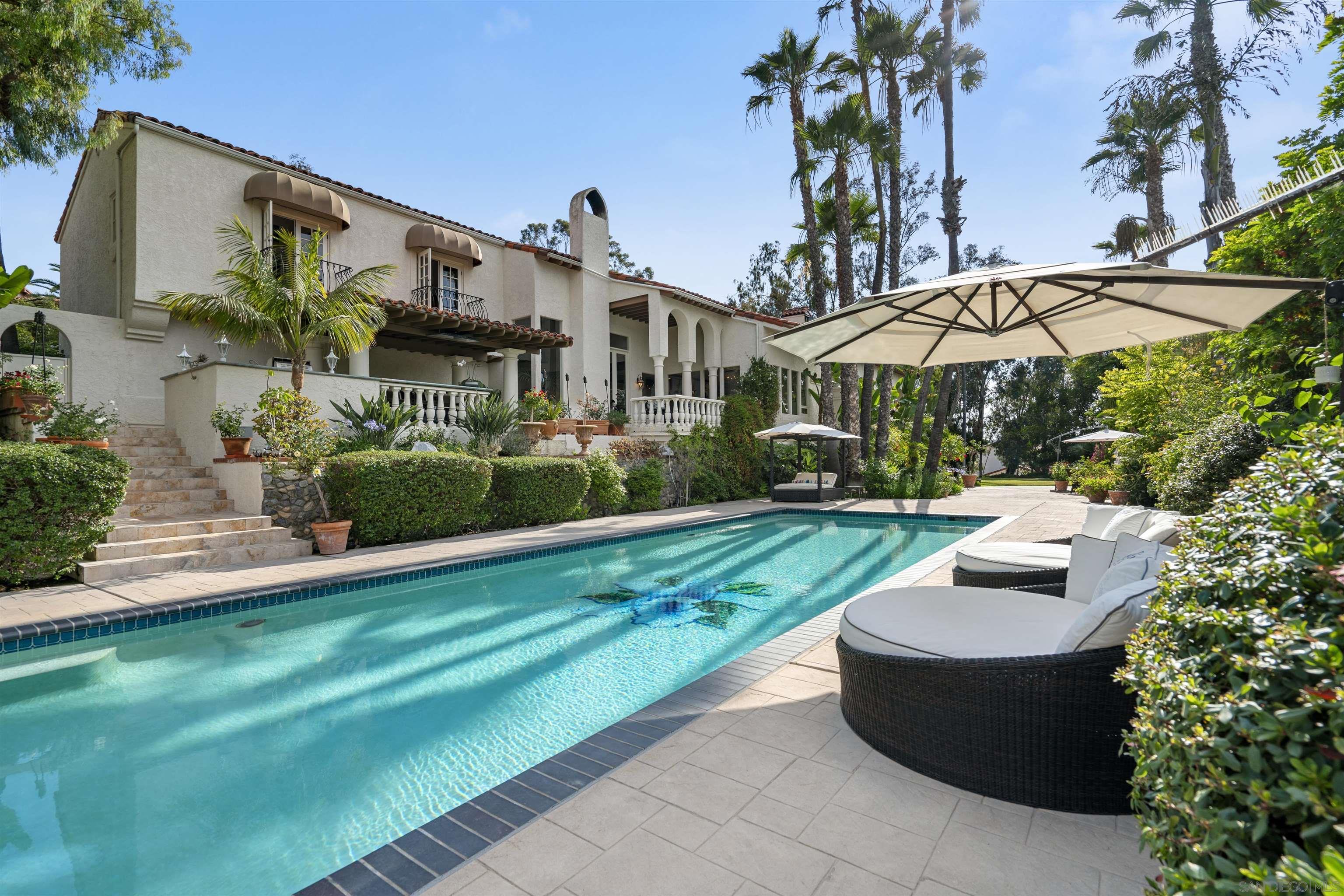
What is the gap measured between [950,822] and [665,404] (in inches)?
636

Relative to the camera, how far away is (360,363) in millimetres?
13445

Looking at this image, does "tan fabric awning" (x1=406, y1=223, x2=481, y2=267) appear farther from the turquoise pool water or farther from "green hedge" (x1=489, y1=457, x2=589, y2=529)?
the turquoise pool water

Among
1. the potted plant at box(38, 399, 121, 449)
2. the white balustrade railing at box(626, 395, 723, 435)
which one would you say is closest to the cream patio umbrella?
the potted plant at box(38, 399, 121, 449)

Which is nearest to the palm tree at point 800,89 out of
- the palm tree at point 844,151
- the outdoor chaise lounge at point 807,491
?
the palm tree at point 844,151

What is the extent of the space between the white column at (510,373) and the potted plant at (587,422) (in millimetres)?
1993

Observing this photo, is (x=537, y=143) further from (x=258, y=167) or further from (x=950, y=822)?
(x=950, y=822)

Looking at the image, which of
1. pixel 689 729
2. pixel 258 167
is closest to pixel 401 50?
pixel 258 167

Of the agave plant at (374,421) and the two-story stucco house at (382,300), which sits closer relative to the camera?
the agave plant at (374,421)

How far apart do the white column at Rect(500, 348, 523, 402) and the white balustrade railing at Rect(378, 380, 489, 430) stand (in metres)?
2.35

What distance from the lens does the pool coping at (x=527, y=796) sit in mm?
2197

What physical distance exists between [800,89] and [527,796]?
21.3 meters

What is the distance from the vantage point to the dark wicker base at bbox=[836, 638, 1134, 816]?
8.01ft

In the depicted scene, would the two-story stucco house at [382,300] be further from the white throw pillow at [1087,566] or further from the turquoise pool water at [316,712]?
the white throw pillow at [1087,566]

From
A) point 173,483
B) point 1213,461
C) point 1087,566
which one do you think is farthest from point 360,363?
point 1213,461
